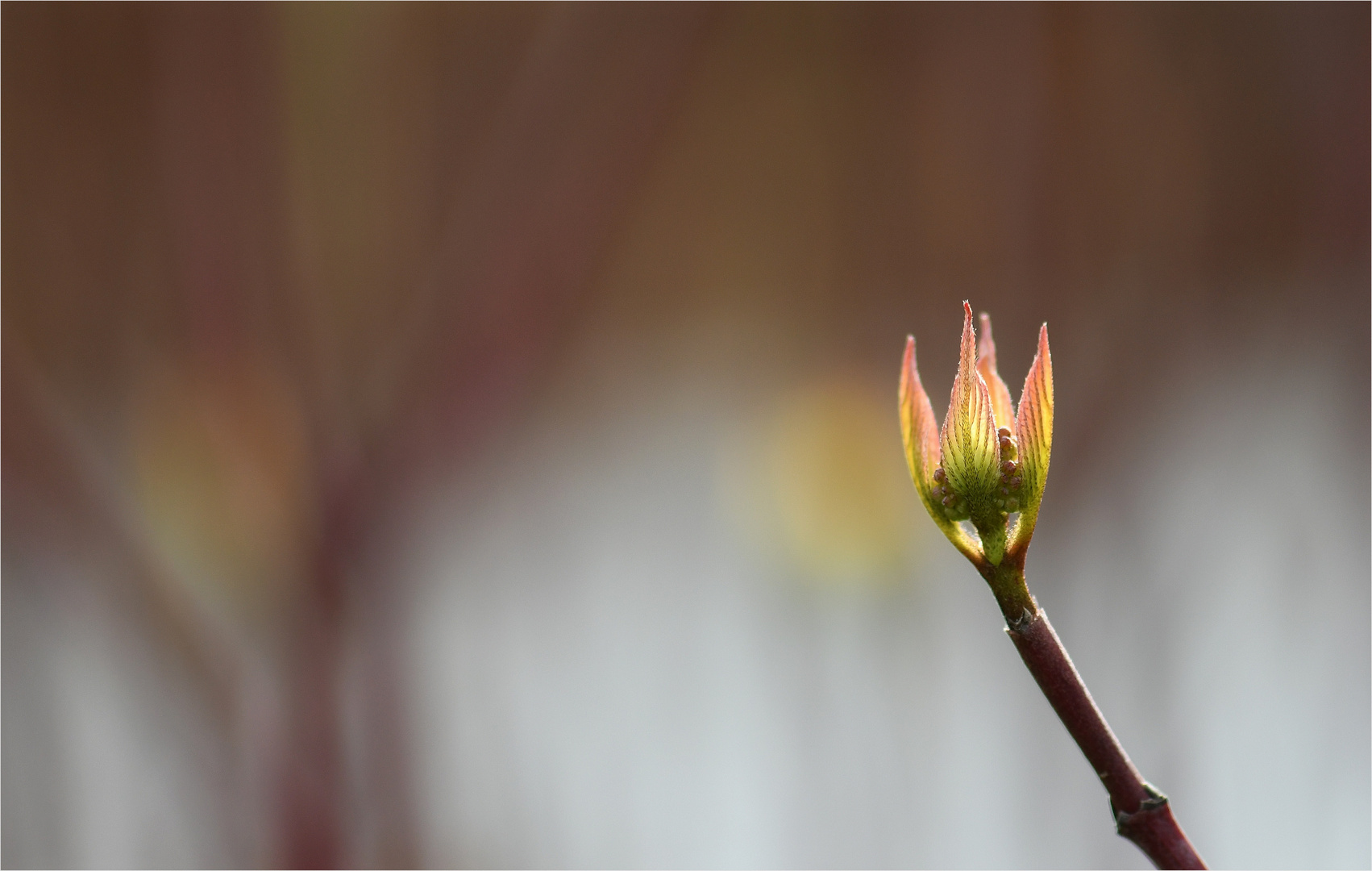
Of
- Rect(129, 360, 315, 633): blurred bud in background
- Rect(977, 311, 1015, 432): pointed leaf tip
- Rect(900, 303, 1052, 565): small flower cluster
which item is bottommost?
Rect(900, 303, 1052, 565): small flower cluster

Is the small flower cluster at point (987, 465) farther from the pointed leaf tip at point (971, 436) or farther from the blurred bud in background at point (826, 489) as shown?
the blurred bud in background at point (826, 489)

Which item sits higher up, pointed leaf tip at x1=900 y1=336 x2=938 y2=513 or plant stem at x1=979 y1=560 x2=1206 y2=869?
pointed leaf tip at x1=900 y1=336 x2=938 y2=513

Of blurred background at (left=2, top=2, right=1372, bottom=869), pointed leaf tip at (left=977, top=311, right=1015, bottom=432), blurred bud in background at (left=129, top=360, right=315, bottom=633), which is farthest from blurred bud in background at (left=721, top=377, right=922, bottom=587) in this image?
pointed leaf tip at (left=977, top=311, right=1015, bottom=432)

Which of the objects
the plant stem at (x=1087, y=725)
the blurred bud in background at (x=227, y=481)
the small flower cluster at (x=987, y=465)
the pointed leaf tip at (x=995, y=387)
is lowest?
the plant stem at (x=1087, y=725)

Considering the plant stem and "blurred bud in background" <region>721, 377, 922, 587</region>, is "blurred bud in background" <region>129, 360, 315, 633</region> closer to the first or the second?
"blurred bud in background" <region>721, 377, 922, 587</region>

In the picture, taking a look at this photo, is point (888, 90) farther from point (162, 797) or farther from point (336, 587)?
point (162, 797)

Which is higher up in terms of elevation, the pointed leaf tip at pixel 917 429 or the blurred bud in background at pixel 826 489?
the blurred bud in background at pixel 826 489

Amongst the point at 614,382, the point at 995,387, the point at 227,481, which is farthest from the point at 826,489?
the point at 995,387

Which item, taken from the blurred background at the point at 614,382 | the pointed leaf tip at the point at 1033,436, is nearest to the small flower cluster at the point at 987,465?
the pointed leaf tip at the point at 1033,436
